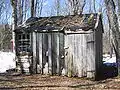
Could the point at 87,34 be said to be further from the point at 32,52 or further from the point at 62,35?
the point at 32,52

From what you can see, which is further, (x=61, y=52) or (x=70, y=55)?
(x=61, y=52)

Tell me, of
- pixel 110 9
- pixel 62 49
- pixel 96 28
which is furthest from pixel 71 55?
pixel 110 9

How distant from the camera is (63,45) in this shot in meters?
16.4

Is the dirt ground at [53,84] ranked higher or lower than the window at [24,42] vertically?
lower

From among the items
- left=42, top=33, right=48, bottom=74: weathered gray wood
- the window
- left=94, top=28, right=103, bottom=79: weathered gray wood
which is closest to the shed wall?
left=94, top=28, right=103, bottom=79: weathered gray wood

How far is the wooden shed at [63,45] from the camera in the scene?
15711mm

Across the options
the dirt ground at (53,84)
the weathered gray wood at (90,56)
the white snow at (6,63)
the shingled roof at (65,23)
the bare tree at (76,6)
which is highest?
the bare tree at (76,6)

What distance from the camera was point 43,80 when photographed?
1476 cm

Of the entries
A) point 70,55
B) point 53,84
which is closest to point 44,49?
point 70,55

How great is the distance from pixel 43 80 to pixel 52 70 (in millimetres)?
1971

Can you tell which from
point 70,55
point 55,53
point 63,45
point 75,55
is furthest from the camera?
point 55,53

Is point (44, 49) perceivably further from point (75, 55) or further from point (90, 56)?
point (90, 56)

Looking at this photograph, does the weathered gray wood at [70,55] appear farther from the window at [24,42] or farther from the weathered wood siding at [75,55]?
the window at [24,42]

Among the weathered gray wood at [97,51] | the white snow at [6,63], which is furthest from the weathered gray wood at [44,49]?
the white snow at [6,63]
